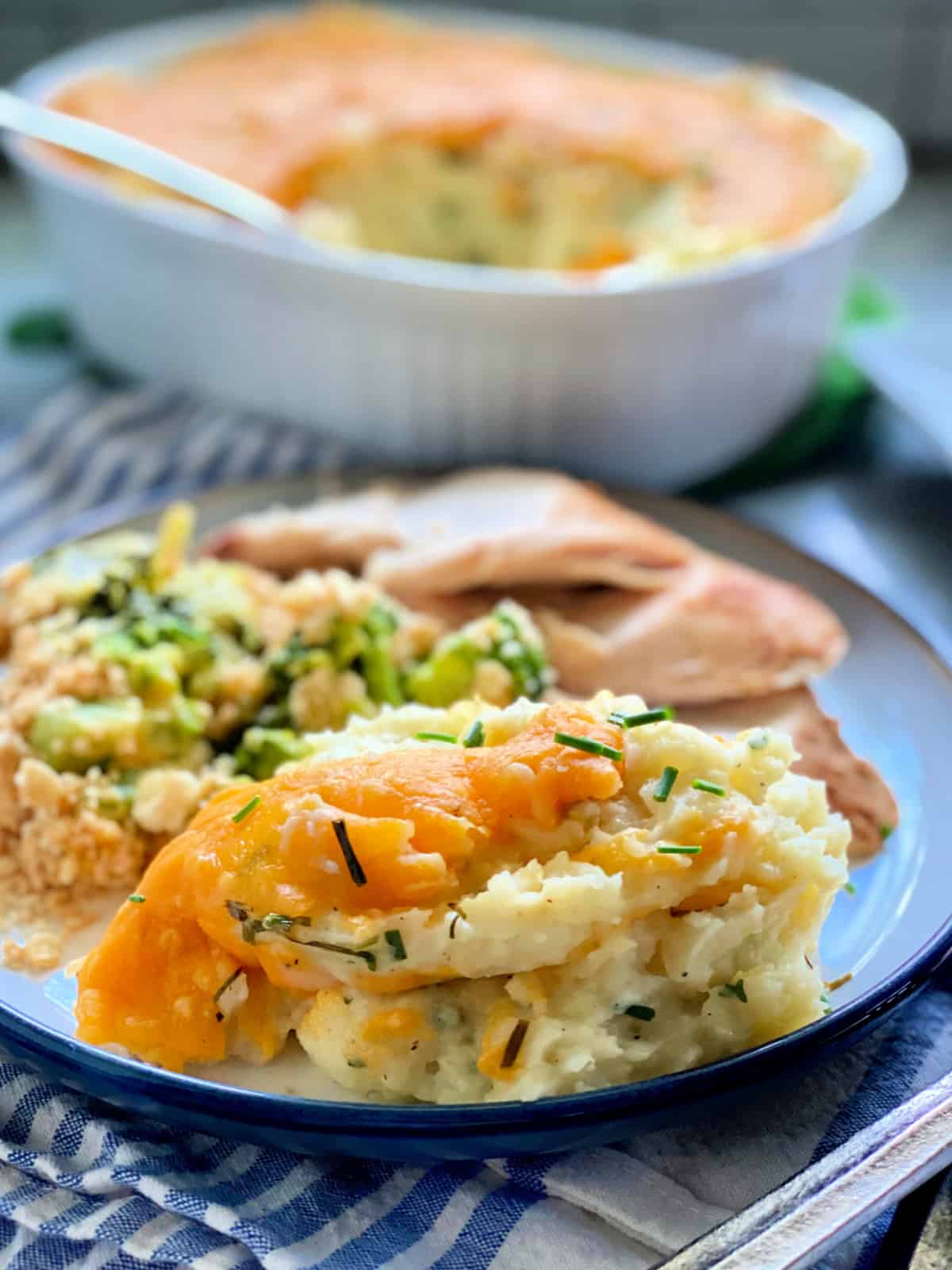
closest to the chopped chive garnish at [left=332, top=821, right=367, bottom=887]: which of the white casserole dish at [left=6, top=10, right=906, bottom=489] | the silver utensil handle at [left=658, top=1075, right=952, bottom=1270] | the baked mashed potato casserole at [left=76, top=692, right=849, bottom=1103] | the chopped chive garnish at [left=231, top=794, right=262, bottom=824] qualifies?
the baked mashed potato casserole at [left=76, top=692, right=849, bottom=1103]

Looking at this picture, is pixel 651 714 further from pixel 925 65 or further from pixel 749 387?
pixel 925 65

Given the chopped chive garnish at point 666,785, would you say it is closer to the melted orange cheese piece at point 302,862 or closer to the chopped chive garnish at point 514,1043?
the melted orange cheese piece at point 302,862

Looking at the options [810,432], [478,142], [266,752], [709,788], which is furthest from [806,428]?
[709,788]

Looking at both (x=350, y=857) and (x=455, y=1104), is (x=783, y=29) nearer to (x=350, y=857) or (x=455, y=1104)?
(x=350, y=857)

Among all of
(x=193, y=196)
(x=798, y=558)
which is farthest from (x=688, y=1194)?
(x=193, y=196)

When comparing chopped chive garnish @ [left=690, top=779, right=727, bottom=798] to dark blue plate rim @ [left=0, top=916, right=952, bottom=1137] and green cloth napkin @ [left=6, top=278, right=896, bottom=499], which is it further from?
green cloth napkin @ [left=6, top=278, right=896, bottom=499]
